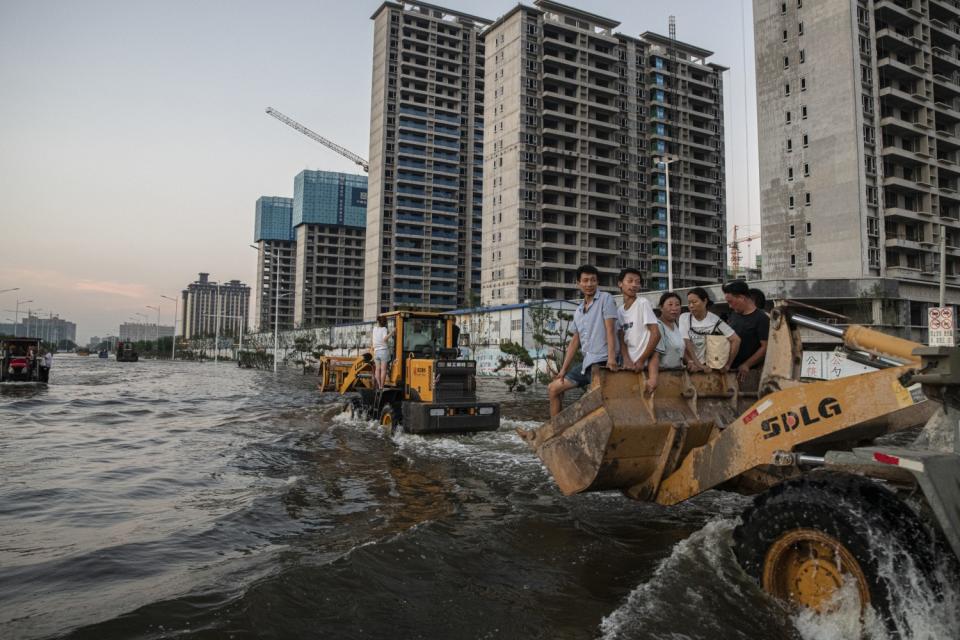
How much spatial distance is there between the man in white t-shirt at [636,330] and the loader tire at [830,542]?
5.42ft

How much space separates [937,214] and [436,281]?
214ft

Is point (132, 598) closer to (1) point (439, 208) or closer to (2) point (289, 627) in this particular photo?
(2) point (289, 627)

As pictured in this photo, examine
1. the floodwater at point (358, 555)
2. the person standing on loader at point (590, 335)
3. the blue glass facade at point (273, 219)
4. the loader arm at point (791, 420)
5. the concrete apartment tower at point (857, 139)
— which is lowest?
the floodwater at point (358, 555)

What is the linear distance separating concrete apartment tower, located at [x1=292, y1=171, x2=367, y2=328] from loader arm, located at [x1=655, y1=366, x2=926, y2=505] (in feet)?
388

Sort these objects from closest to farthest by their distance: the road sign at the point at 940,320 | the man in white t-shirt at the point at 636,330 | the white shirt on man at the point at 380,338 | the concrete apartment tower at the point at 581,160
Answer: the man in white t-shirt at the point at 636,330, the white shirt on man at the point at 380,338, the road sign at the point at 940,320, the concrete apartment tower at the point at 581,160

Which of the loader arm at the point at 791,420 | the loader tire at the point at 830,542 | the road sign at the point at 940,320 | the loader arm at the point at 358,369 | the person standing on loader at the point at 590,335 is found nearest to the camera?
the loader tire at the point at 830,542

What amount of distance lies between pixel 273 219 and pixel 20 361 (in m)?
134

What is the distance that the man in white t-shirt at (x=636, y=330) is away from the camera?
5.27 m

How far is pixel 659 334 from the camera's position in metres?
5.32

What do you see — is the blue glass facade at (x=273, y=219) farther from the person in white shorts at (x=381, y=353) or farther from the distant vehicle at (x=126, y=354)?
the person in white shorts at (x=381, y=353)

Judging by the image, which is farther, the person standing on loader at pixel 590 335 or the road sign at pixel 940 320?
the road sign at pixel 940 320

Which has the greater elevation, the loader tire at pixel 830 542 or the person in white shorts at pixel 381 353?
the person in white shorts at pixel 381 353

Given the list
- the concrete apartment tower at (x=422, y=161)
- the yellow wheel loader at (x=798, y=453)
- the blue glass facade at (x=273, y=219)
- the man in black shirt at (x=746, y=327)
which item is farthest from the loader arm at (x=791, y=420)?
the blue glass facade at (x=273, y=219)

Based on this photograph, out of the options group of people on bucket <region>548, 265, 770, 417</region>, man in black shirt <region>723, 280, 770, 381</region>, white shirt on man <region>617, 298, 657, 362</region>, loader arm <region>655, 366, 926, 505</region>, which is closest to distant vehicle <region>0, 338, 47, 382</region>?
group of people on bucket <region>548, 265, 770, 417</region>
